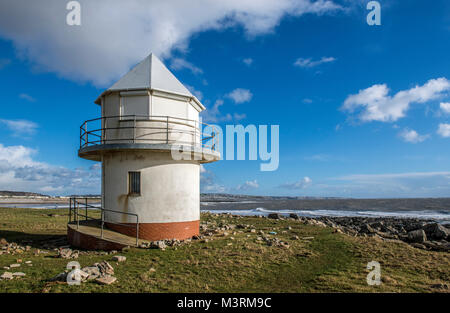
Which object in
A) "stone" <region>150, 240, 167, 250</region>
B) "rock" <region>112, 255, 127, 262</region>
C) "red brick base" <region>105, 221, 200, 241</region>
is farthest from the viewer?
"red brick base" <region>105, 221, 200, 241</region>

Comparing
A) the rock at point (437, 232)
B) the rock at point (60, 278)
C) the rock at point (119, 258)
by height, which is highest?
the rock at point (60, 278)

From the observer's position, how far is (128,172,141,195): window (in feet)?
43.9

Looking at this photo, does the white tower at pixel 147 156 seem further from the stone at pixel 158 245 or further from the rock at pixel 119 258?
the rock at pixel 119 258

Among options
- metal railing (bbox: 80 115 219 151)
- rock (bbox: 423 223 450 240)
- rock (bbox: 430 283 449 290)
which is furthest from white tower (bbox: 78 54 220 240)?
rock (bbox: 423 223 450 240)

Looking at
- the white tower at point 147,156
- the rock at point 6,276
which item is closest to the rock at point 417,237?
the white tower at point 147,156

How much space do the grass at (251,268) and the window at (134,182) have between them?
9.04 ft

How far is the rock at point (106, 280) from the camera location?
7905 mm

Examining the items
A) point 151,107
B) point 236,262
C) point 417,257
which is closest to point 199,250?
point 236,262

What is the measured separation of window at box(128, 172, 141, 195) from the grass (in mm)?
2755

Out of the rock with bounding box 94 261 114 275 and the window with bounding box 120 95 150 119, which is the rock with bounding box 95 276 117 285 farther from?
the window with bounding box 120 95 150 119

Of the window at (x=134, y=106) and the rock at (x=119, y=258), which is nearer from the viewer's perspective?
the rock at (x=119, y=258)

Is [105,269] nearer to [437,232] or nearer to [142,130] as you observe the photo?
[142,130]

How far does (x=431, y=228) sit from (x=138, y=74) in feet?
66.4

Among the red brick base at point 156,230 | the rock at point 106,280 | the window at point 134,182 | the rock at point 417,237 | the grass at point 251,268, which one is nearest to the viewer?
the rock at point 106,280
